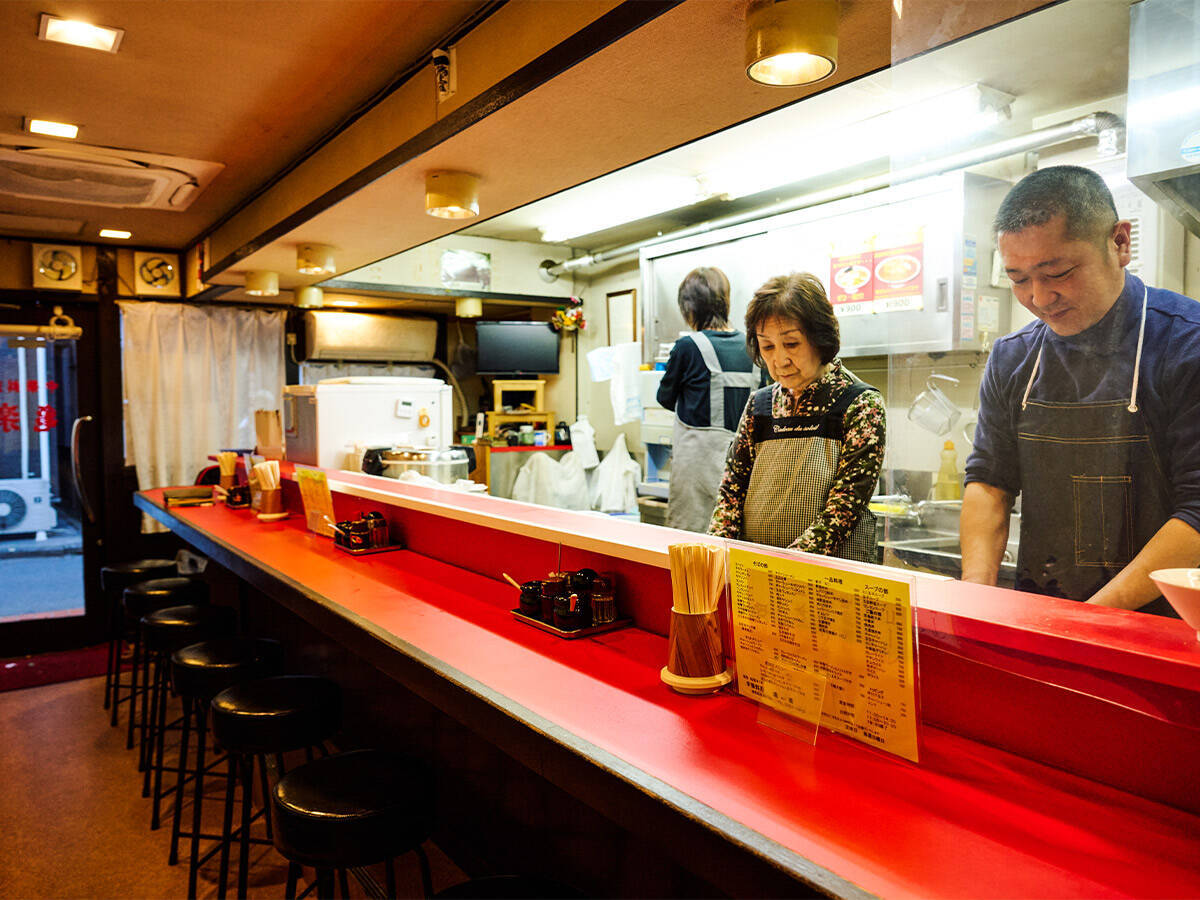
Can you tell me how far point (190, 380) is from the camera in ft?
19.4

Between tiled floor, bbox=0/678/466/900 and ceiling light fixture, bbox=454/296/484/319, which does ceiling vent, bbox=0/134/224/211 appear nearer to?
ceiling light fixture, bbox=454/296/484/319

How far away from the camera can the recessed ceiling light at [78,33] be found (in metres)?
2.31

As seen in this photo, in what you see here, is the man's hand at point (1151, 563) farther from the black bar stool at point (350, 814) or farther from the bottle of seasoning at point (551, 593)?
the black bar stool at point (350, 814)

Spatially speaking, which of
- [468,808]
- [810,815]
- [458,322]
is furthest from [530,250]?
[810,815]

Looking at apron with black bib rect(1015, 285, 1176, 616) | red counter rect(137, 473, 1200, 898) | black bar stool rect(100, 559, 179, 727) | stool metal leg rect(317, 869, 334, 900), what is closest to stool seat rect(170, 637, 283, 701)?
stool metal leg rect(317, 869, 334, 900)

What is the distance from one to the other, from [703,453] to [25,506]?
487 cm

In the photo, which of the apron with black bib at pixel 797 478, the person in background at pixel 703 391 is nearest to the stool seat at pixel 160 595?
the person in background at pixel 703 391

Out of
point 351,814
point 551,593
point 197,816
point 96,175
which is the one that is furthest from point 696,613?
point 96,175

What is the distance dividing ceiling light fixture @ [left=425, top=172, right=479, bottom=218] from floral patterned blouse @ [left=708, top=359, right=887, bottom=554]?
1.36 meters

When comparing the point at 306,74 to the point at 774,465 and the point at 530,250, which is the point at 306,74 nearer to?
the point at 774,465

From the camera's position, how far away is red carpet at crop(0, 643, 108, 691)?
4840 millimetres

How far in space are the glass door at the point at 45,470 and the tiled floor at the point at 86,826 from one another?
3.94ft

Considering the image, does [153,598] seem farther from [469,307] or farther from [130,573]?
[469,307]

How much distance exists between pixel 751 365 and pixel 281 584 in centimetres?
229
